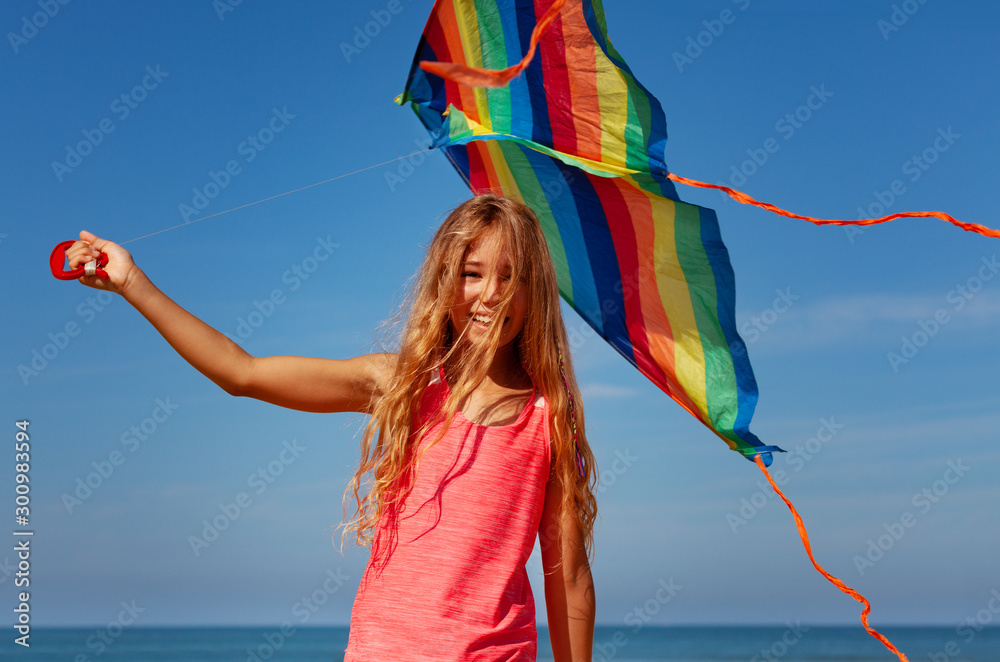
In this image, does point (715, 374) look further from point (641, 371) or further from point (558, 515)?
point (558, 515)

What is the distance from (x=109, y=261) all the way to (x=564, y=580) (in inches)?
47.1

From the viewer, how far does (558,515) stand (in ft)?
6.24

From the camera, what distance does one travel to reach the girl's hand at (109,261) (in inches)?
61.7

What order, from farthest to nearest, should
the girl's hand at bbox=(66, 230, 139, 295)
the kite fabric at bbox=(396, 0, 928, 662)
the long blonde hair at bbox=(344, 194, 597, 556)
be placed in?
the kite fabric at bbox=(396, 0, 928, 662)
the long blonde hair at bbox=(344, 194, 597, 556)
the girl's hand at bbox=(66, 230, 139, 295)

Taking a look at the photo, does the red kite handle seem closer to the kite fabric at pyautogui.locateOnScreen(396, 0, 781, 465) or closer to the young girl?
the young girl

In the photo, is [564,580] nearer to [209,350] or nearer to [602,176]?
[209,350]

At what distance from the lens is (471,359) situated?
1890mm

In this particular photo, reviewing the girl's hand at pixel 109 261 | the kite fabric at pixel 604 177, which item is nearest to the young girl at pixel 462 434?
the girl's hand at pixel 109 261

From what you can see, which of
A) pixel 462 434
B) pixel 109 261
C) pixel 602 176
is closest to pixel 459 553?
pixel 462 434

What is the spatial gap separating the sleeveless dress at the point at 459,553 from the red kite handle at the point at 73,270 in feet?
2.38

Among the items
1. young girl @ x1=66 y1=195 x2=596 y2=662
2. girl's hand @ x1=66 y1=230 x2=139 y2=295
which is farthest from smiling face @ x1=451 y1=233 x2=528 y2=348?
girl's hand @ x1=66 y1=230 x2=139 y2=295

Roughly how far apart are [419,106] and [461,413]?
1225 millimetres

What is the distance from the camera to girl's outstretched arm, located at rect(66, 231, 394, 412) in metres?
1.57

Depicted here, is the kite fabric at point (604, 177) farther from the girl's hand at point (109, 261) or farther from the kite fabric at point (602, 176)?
the girl's hand at point (109, 261)
